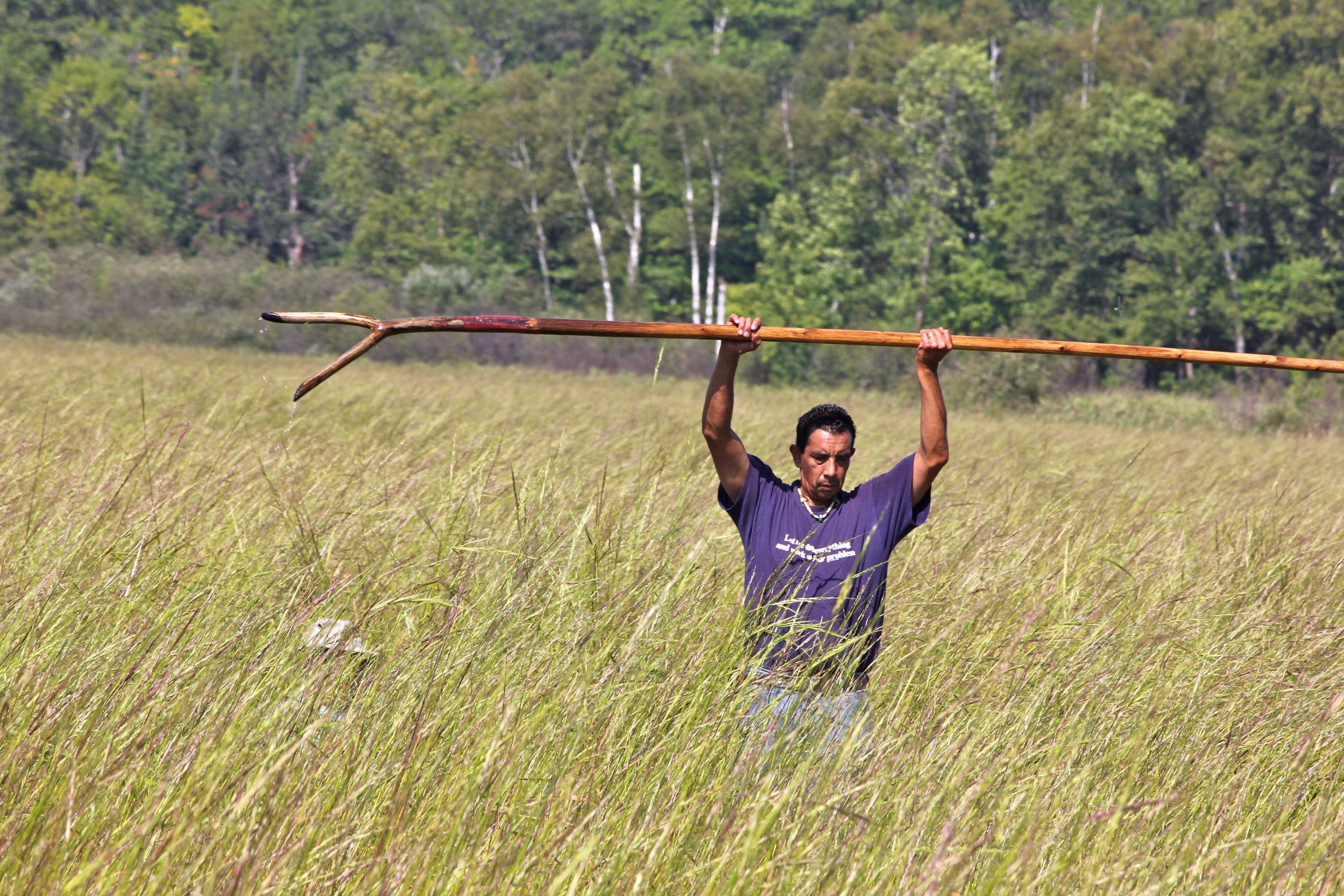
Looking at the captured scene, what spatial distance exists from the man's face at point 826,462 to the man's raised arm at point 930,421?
0.63ft

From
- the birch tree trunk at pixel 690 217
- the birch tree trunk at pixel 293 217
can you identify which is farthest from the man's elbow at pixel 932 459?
the birch tree trunk at pixel 293 217

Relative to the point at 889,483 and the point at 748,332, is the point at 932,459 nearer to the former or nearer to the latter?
the point at 889,483

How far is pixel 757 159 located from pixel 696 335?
4683cm

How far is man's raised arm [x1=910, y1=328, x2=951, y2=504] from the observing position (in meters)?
3.44

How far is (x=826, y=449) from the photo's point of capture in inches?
134

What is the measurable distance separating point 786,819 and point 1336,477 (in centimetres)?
716

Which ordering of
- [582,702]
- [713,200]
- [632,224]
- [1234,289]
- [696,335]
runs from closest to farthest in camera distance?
[582,702] → [696,335] → [1234,289] → [713,200] → [632,224]

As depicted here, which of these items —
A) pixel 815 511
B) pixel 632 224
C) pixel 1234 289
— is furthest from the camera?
pixel 632 224

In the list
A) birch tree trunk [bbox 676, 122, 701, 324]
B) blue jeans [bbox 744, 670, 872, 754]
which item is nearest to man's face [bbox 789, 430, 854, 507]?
blue jeans [bbox 744, 670, 872, 754]

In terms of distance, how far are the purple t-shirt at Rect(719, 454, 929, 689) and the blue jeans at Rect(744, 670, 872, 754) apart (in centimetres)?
19

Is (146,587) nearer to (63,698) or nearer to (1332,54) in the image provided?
(63,698)

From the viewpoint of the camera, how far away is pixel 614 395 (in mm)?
15266

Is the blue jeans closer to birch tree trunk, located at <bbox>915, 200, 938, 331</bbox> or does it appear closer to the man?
the man

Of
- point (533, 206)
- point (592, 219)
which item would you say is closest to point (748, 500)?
point (592, 219)
